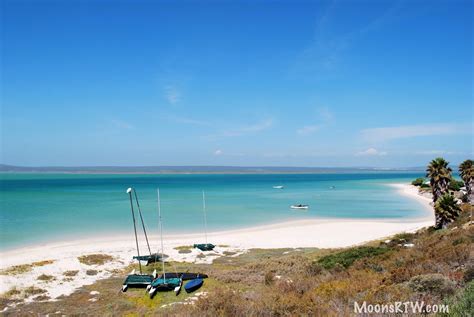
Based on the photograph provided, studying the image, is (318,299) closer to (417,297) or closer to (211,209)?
(417,297)

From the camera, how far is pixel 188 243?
33.8 metres

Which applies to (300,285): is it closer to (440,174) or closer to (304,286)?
(304,286)

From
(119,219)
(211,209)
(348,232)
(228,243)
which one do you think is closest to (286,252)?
(228,243)

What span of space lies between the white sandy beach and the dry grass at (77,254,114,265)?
18.7 inches

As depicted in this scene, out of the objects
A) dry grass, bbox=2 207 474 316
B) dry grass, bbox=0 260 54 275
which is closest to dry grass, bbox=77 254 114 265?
dry grass, bbox=0 260 54 275

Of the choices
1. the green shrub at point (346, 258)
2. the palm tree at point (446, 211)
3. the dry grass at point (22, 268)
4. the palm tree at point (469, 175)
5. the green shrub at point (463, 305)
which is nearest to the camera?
the green shrub at point (463, 305)

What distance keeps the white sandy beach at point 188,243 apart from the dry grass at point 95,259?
0.48 m

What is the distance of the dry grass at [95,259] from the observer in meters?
25.8

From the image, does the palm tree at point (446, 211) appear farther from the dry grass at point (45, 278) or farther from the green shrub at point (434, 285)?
the dry grass at point (45, 278)

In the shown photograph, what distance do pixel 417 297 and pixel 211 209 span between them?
50821 mm

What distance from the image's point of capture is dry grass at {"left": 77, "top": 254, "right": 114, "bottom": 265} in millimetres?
25769

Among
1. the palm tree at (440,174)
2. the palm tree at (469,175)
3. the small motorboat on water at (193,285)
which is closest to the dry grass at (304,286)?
the small motorboat on water at (193,285)

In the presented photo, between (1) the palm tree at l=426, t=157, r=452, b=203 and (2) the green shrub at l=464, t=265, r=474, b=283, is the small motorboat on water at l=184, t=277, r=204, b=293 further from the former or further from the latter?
(1) the palm tree at l=426, t=157, r=452, b=203

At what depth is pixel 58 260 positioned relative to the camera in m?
26.1
